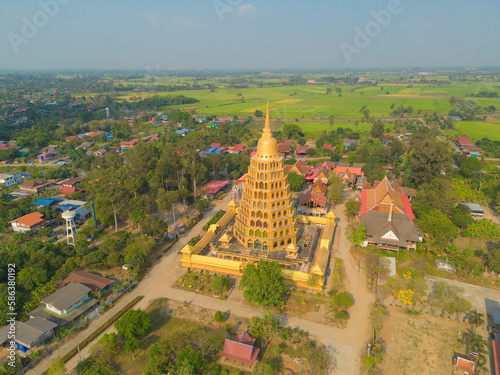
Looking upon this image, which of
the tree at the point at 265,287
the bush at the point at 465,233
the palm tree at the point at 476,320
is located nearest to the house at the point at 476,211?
the bush at the point at 465,233

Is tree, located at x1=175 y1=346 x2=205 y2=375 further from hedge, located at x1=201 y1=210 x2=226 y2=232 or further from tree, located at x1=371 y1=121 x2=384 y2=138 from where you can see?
tree, located at x1=371 y1=121 x2=384 y2=138

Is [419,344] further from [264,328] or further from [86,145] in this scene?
[86,145]

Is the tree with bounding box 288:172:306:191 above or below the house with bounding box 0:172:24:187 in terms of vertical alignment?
above

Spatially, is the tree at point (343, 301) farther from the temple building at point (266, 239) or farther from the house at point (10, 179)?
the house at point (10, 179)

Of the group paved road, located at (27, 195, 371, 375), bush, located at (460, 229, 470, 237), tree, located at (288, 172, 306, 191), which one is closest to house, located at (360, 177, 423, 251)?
paved road, located at (27, 195, 371, 375)

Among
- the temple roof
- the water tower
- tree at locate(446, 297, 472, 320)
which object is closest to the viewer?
tree at locate(446, 297, 472, 320)

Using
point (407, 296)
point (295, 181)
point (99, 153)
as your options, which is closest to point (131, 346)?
point (407, 296)

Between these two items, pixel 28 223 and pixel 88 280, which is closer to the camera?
pixel 88 280
